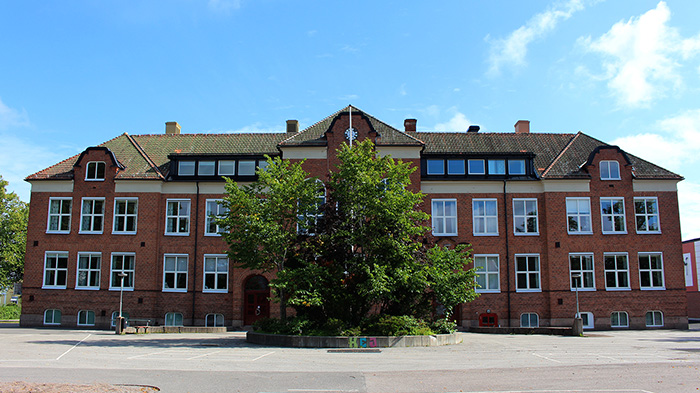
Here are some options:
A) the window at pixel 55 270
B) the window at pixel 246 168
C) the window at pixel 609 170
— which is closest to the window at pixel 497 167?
the window at pixel 609 170

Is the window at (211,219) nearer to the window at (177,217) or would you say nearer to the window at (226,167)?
the window at (177,217)

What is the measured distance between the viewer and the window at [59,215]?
32781 mm

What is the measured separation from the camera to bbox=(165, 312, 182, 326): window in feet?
105

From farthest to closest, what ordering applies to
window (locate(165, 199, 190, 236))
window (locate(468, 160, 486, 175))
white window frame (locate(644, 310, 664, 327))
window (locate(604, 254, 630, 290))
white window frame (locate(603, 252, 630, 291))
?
window (locate(468, 160, 486, 175)) → window (locate(165, 199, 190, 236)) → window (locate(604, 254, 630, 290)) → white window frame (locate(603, 252, 630, 291)) → white window frame (locate(644, 310, 664, 327))

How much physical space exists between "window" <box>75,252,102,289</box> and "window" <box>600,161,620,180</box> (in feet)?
97.5

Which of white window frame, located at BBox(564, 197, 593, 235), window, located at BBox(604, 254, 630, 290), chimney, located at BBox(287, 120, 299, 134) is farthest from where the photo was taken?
chimney, located at BBox(287, 120, 299, 134)

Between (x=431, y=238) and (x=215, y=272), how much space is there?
1262 centimetres

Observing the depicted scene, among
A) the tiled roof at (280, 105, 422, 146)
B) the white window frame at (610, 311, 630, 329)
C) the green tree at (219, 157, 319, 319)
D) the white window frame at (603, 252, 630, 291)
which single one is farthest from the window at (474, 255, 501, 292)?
the green tree at (219, 157, 319, 319)

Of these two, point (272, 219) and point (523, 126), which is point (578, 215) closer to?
point (523, 126)

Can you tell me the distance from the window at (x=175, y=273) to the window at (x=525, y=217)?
1952 cm

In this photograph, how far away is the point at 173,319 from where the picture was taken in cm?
3206

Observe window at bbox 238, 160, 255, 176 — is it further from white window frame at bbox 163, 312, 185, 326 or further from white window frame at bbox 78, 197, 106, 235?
white window frame at bbox 163, 312, 185, 326

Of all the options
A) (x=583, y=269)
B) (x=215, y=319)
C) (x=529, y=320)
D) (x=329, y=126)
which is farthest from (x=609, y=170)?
(x=215, y=319)

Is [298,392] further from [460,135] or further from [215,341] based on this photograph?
[460,135]
